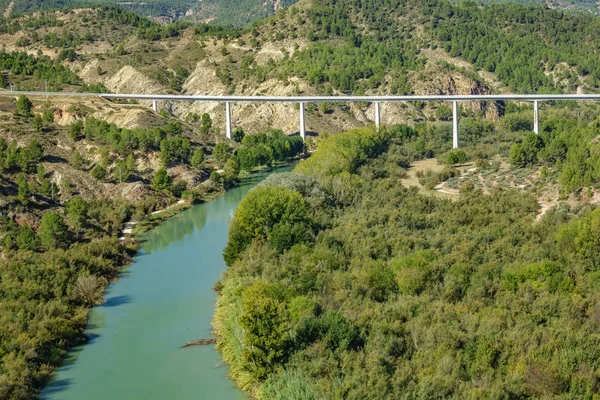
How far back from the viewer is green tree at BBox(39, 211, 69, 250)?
123ft

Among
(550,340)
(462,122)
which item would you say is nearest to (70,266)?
(550,340)

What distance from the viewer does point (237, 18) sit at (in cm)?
19300

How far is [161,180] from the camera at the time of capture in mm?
53000

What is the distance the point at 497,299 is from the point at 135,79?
7319 centimetres

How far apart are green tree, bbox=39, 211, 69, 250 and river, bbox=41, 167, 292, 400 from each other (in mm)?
3549

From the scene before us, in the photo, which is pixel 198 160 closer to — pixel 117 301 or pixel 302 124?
pixel 302 124

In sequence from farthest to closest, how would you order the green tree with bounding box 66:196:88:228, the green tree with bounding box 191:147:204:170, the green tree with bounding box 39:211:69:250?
the green tree with bounding box 191:147:204:170 < the green tree with bounding box 66:196:88:228 < the green tree with bounding box 39:211:69:250

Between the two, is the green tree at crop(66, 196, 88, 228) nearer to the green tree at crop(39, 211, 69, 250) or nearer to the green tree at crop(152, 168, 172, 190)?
the green tree at crop(39, 211, 69, 250)

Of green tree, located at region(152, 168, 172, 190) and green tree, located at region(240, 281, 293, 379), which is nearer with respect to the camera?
green tree, located at region(240, 281, 293, 379)

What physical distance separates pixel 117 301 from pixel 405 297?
12201 mm

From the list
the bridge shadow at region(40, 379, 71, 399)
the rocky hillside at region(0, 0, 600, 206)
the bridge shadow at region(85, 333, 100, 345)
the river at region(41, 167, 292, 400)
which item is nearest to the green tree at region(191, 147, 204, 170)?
the rocky hillside at region(0, 0, 600, 206)

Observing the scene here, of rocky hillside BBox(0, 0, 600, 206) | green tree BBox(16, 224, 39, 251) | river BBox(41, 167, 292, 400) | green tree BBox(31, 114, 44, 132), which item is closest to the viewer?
river BBox(41, 167, 292, 400)

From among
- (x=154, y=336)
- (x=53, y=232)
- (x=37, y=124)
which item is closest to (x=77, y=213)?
(x=53, y=232)

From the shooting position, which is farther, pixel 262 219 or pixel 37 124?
pixel 37 124
